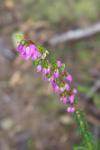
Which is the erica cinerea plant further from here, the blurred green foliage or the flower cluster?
the blurred green foliage

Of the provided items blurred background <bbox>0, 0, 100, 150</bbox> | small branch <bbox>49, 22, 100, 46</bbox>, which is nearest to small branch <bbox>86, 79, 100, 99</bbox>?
blurred background <bbox>0, 0, 100, 150</bbox>

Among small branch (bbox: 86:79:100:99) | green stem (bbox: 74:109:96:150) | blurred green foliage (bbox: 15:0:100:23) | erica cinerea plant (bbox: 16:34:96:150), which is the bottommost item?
green stem (bbox: 74:109:96:150)

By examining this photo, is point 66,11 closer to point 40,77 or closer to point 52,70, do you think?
point 40,77

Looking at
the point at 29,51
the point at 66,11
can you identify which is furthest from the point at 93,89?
the point at 29,51

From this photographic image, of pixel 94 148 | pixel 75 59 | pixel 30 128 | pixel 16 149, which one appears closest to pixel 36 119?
pixel 30 128

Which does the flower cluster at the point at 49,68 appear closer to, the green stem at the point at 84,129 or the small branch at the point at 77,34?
the green stem at the point at 84,129

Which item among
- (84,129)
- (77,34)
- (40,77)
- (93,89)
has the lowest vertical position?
(84,129)
